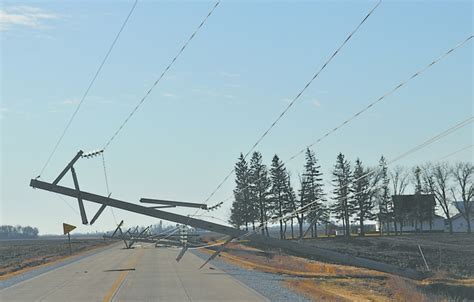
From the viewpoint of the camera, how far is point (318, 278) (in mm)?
28328

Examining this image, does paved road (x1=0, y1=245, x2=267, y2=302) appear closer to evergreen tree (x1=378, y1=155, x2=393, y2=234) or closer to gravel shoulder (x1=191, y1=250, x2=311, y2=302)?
gravel shoulder (x1=191, y1=250, x2=311, y2=302)

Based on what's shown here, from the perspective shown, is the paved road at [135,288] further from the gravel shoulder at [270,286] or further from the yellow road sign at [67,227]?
the yellow road sign at [67,227]

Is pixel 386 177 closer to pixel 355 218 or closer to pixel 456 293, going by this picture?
pixel 355 218

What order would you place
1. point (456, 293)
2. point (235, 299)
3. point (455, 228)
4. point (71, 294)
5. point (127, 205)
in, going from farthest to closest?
point (455, 228) → point (127, 205) → point (456, 293) → point (71, 294) → point (235, 299)

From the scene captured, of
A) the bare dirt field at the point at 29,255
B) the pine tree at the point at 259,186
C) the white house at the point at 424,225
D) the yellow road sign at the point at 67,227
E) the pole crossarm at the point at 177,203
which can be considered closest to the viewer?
the pole crossarm at the point at 177,203

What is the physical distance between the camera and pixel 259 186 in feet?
340

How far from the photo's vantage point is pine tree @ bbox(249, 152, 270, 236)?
104 metres

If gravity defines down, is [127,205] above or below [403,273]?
above

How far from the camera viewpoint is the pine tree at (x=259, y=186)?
104000 mm

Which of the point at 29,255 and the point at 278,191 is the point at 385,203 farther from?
the point at 29,255

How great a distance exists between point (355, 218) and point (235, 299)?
97782mm

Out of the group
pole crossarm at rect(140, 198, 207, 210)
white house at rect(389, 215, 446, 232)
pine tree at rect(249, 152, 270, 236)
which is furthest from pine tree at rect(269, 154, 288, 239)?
pole crossarm at rect(140, 198, 207, 210)

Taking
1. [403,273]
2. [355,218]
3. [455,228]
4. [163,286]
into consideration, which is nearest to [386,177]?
[355,218]

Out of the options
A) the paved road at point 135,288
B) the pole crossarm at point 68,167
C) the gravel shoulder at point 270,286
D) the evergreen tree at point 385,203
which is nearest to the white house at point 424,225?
the evergreen tree at point 385,203
